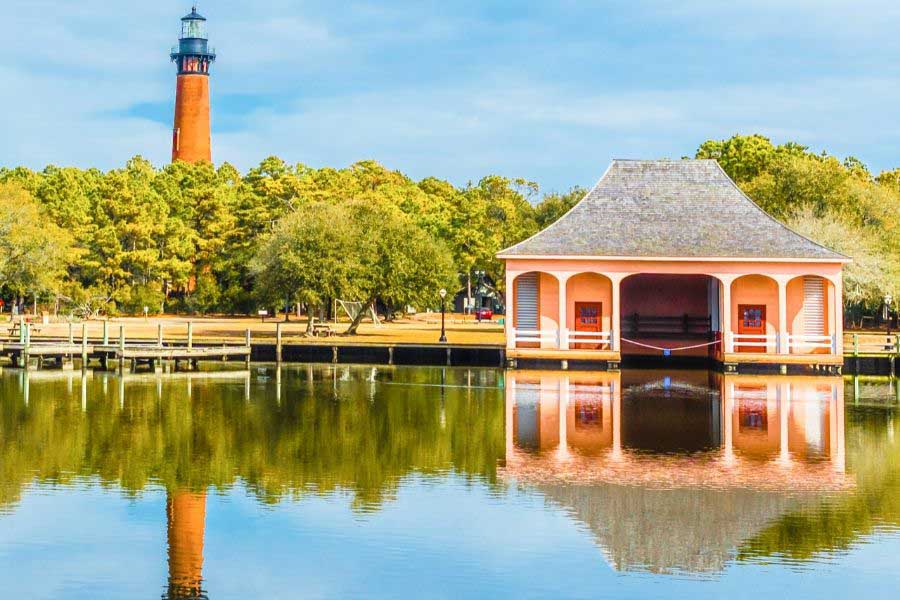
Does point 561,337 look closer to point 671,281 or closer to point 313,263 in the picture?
point 671,281

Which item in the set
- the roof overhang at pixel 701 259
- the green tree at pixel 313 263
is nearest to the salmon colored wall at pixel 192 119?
the green tree at pixel 313 263

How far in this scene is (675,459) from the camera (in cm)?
2058

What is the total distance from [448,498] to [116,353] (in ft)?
91.6

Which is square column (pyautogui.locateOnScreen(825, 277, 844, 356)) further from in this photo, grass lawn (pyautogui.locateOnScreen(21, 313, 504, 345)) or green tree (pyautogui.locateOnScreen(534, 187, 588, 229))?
green tree (pyautogui.locateOnScreen(534, 187, 588, 229))

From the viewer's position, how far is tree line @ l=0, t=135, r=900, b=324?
53.6m

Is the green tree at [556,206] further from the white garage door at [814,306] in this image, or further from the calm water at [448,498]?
the calm water at [448,498]

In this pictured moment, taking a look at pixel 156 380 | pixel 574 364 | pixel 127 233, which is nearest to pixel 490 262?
pixel 127 233

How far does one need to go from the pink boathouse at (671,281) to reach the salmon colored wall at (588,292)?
0.04 m

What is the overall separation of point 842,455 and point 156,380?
75.1 ft

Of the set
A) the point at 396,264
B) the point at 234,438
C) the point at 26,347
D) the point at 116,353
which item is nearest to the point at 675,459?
the point at 234,438

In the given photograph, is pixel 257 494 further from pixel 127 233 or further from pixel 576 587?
pixel 127 233

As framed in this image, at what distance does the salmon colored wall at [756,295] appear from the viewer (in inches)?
1645

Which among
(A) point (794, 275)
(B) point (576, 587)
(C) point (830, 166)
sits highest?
(C) point (830, 166)

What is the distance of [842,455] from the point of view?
21.6 m
